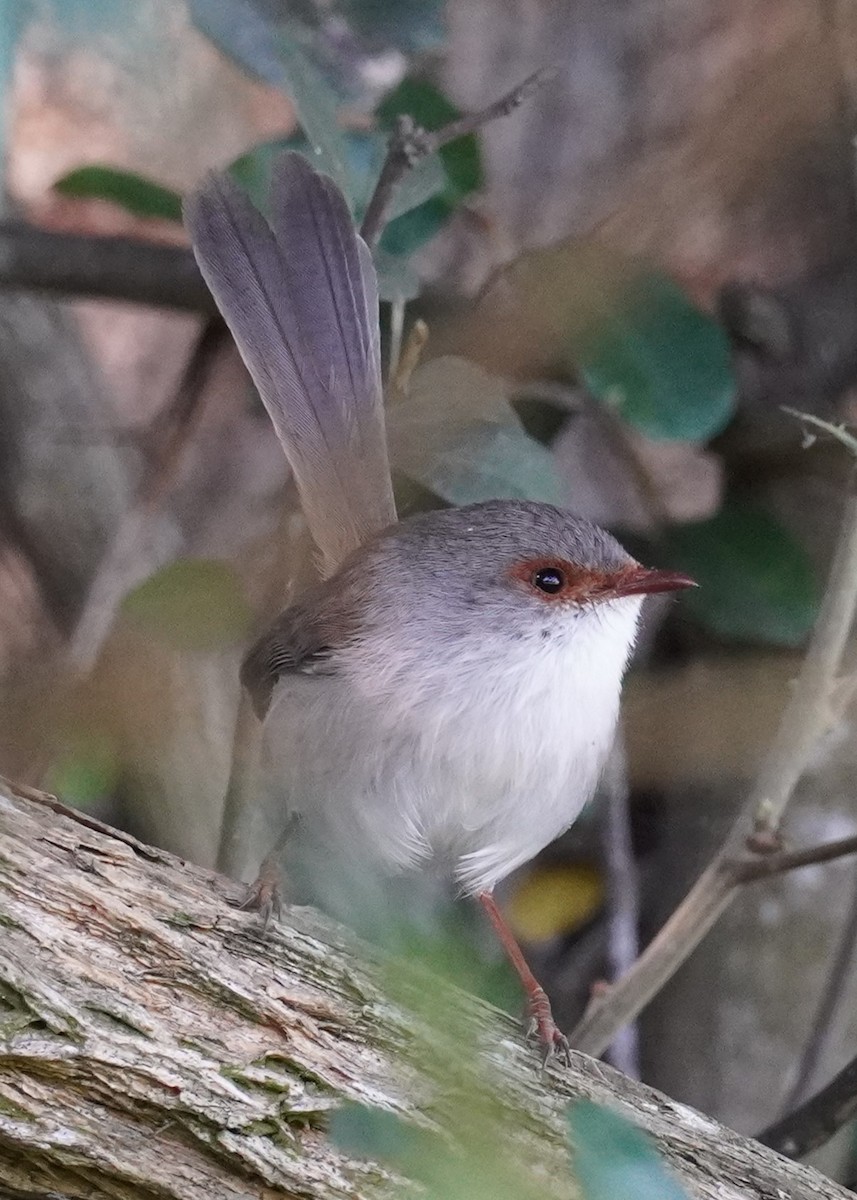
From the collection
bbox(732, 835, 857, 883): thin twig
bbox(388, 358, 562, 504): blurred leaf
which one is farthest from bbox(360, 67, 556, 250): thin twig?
bbox(732, 835, 857, 883): thin twig

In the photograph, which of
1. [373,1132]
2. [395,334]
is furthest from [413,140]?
[373,1132]

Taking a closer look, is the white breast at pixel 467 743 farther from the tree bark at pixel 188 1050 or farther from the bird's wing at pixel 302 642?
the tree bark at pixel 188 1050

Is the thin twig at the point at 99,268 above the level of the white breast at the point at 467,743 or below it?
above

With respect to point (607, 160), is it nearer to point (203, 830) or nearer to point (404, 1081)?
point (203, 830)

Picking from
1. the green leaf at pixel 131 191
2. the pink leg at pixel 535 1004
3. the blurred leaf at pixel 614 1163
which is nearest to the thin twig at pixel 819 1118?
the pink leg at pixel 535 1004

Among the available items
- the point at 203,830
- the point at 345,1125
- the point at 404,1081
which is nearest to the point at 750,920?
the point at 203,830

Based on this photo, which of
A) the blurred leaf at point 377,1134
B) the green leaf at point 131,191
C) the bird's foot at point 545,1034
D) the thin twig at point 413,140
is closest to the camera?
the blurred leaf at point 377,1134
